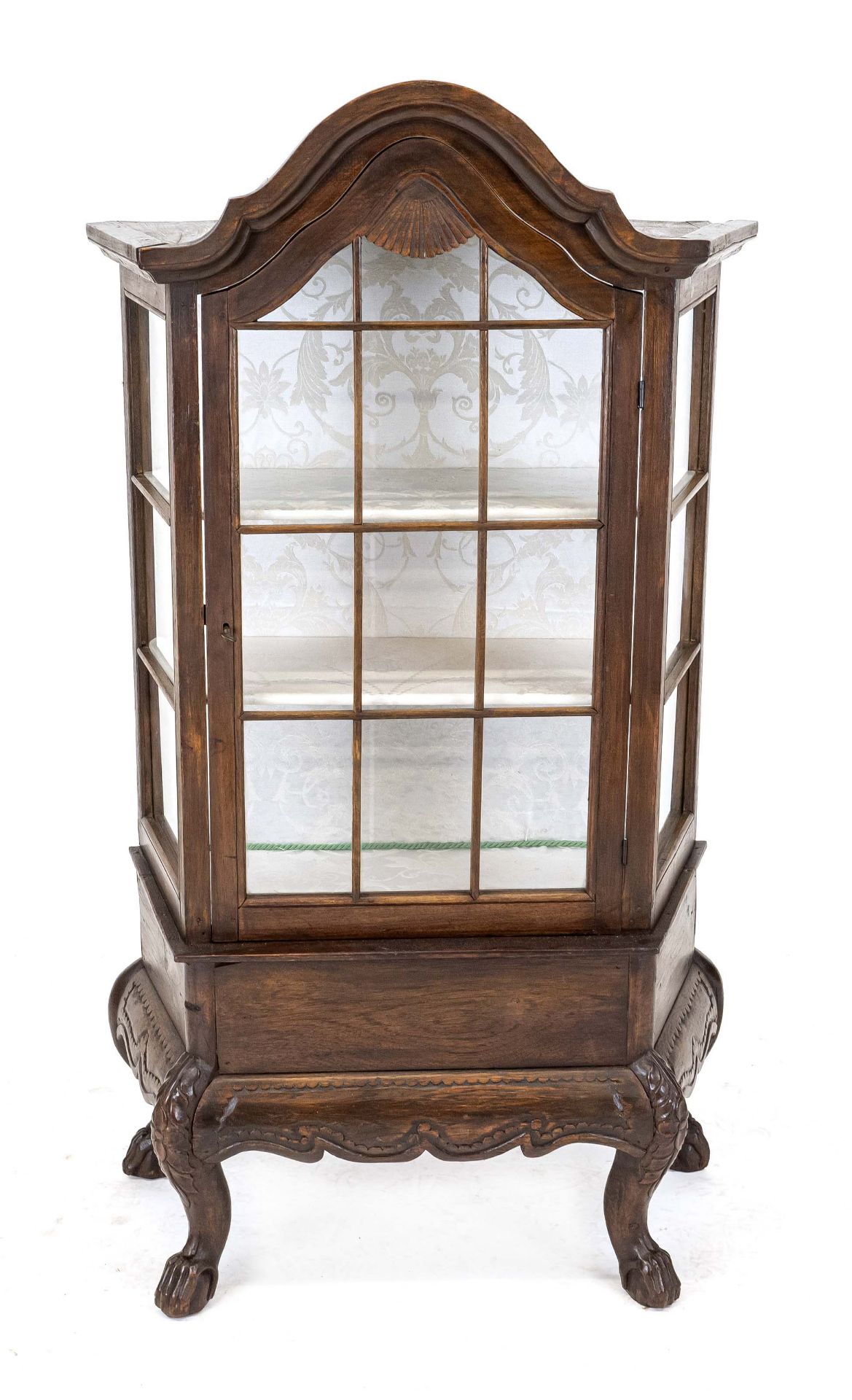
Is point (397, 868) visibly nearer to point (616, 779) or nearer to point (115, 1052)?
point (616, 779)

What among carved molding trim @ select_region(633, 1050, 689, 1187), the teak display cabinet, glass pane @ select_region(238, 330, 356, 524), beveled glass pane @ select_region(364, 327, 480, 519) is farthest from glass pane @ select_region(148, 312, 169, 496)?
carved molding trim @ select_region(633, 1050, 689, 1187)

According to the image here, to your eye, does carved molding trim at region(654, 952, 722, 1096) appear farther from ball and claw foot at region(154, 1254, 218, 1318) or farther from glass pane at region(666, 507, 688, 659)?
ball and claw foot at region(154, 1254, 218, 1318)

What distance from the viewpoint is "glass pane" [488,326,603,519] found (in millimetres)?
2271

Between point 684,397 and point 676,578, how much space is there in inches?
10.1

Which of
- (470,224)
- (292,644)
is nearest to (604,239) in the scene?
(470,224)

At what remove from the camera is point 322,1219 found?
2.78 m

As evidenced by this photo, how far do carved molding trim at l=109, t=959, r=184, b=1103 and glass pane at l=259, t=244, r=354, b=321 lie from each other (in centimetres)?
102

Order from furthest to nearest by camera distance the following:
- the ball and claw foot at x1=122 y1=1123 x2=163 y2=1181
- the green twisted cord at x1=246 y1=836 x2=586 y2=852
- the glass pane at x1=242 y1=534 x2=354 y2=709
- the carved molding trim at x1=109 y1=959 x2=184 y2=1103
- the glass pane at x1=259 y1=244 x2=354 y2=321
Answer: the ball and claw foot at x1=122 y1=1123 x2=163 y2=1181
the carved molding trim at x1=109 y1=959 x2=184 y2=1103
the green twisted cord at x1=246 y1=836 x2=586 y2=852
the glass pane at x1=242 y1=534 x2=354 y2=709
the glass pane at x1=259 y1=244 x2=354 y2=321

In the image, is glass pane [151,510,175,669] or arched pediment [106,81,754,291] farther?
glass pane [151,510,175,669]

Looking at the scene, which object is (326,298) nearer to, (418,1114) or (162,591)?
(162,591)

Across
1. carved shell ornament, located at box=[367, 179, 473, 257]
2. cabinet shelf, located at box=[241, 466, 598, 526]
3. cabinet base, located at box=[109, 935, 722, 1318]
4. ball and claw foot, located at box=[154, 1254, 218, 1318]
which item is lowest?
ball and claw foot, located at box=[154, 1254, 218, 1318]

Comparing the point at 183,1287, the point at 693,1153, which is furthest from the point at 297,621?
the point at 693,1153

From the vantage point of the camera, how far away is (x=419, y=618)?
237 cm

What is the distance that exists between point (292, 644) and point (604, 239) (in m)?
0.65
